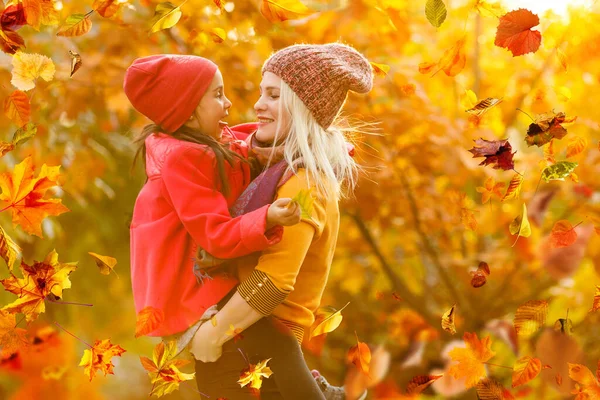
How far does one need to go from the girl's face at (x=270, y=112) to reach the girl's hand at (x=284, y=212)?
267 mm

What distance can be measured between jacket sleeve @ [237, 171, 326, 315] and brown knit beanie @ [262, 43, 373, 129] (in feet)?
0.82

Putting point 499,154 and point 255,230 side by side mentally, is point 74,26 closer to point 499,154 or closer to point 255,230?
point 255,230

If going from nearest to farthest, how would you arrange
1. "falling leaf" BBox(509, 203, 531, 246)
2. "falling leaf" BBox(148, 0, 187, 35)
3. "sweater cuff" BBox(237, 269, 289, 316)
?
"sweater cuff" BBox(237, 269, 289, 316) → "falling leaf" BBox(148, 0, 187, 35) → "falling leaf" BBox(509, 203, 531, 246)

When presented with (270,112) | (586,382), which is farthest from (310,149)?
(586,382)

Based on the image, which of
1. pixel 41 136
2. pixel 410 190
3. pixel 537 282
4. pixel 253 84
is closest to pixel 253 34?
pixel 253 84

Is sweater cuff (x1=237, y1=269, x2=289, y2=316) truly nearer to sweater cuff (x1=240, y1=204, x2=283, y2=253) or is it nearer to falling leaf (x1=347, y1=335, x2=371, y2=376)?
sweater cuff (x1=240, y1=204, x2=283, y2=253)

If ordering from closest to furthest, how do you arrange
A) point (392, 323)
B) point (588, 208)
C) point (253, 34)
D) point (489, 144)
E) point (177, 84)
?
point (177, 84), point (489, 144), point (253, 34), point (588, 208), point (392, 323)

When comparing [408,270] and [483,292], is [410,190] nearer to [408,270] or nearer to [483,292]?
[483,292]

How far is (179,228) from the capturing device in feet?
6.94

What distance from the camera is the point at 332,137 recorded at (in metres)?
2.20

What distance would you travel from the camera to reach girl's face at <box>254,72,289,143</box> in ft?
6.95

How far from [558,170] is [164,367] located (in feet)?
4.18

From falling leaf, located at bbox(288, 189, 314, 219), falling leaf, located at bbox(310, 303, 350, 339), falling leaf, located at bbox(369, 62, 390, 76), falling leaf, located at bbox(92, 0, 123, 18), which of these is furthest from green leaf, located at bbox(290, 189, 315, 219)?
falling leaf, located at bbox(92, 0, 123, 18)

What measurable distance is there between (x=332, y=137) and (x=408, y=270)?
3.48 meters
